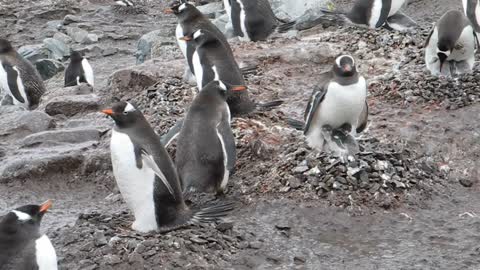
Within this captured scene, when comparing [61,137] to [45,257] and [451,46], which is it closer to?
[45,257]

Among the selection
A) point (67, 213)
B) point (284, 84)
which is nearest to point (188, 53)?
point (284, 84)

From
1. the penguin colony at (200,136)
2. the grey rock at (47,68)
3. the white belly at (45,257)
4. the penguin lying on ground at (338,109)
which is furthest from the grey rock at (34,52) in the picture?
the white belly at (45,257)

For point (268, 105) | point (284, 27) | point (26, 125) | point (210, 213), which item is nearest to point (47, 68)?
point (284, 27)

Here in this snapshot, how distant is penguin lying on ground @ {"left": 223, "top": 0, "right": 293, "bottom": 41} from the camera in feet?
32.6

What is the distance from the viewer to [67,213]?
5.88 meters

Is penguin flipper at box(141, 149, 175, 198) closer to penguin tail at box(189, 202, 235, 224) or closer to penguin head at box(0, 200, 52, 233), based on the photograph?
penguin tail at box(189, 202, 235, 224)

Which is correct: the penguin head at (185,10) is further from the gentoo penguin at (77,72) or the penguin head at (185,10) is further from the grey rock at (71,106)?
the gentoo penguin at (77,72)

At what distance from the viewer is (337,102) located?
557 centimetres

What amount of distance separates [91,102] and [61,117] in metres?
0.36

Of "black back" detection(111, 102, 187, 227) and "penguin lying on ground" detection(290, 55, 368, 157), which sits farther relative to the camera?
"penguin lying on ground" detection(290, 55, 368, 157)

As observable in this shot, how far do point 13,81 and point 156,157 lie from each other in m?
6.22

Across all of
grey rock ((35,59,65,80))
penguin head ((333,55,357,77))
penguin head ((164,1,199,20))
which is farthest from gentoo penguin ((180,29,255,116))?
grey rock ((35,59,65,80))

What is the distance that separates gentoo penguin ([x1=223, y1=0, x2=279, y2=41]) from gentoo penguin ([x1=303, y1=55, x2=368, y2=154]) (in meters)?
4.24

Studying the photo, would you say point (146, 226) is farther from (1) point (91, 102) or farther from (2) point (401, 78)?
(1) point (91, 102)
